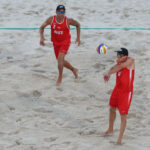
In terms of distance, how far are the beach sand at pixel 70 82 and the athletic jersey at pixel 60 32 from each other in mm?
922

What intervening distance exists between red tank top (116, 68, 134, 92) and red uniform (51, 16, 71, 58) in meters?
2.41

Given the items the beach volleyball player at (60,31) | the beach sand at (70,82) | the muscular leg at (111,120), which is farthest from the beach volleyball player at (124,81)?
the beach volleyball player at (60,31)

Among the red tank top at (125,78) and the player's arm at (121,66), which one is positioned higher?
the player's arm at (121,66)

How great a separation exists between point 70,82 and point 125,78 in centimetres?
286

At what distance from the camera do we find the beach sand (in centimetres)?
522

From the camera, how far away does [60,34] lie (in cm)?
702

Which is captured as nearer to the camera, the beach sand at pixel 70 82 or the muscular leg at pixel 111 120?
the muscular leg at pixel 111 120

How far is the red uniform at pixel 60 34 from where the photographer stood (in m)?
6.93

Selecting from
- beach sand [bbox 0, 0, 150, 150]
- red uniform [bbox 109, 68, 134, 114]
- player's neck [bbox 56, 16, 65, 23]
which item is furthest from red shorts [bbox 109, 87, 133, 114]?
player's neck [bbox 56, 16, 65, 23]

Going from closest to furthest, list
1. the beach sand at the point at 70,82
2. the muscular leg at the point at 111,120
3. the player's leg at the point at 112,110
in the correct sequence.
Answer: the player's leg at the point at 112,110 → the muscular leg at the point at 111,120 → the beach sand at the point at 70,82

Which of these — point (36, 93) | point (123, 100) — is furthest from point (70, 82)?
point (123, 100)

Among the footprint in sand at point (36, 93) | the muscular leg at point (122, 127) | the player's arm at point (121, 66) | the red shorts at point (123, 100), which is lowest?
the footprint in sand at point (36, 93)

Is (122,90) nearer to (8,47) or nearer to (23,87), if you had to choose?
(23,87)

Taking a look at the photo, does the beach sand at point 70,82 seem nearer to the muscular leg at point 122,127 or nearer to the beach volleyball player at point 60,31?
the muscular leg at point 122,127
